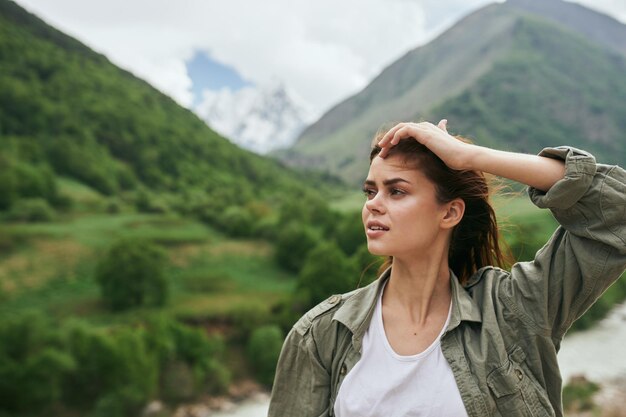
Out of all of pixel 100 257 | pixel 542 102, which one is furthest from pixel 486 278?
pixel 542 102

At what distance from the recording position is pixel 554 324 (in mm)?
2564

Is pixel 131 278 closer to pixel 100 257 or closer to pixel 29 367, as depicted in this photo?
pixel 100 257

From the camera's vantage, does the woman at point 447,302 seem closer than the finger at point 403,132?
Yes

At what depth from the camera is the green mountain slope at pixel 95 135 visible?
72188 millimetres

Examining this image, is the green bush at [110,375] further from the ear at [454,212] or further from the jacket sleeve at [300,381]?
the ear at [454,212]

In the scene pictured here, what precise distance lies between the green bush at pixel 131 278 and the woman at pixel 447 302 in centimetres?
3625

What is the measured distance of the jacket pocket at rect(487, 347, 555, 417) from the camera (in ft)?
7.91

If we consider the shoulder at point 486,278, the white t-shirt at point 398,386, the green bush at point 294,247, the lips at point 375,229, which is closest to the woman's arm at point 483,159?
the lips at point 375,229

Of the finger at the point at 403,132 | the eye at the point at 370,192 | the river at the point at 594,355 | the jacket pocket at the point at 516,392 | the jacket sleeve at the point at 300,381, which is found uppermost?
the river at the point at 594,355

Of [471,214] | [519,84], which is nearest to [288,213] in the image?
[471,214]

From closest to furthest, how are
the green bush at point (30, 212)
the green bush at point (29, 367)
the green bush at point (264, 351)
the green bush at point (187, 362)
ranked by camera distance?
the green bush at point (29, 367) → the green bush at point (187, 362) → the green bush at point (264, 351) → the green bush at point (30, 212)

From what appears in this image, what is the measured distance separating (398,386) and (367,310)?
41 cm

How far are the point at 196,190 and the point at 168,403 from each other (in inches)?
2275

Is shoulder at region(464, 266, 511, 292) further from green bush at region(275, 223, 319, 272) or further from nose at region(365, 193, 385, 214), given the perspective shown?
green bush at region(275, 223, 319, 272)
